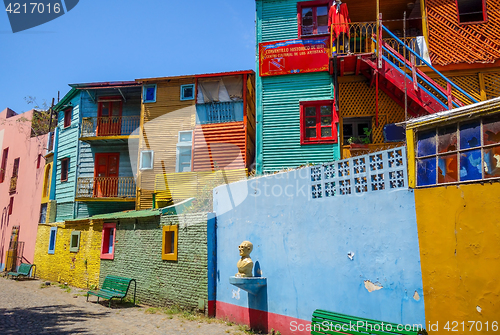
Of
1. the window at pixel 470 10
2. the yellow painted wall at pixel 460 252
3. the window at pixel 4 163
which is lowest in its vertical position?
the yellow painted wall at pixel 460 252

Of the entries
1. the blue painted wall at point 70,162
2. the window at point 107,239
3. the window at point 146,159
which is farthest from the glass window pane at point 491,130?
the blue painted wall at point 70,162

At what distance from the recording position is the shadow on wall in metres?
8.84

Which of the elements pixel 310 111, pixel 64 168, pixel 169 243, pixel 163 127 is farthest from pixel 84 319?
pixel 64 168

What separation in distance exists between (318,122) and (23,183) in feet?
65.6

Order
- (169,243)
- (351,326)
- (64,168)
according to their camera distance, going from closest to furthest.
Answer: (351,326) → (169,243) → (64,168)

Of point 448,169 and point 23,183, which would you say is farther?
point 23,183

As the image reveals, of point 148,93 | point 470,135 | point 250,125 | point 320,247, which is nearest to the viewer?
point 470,135

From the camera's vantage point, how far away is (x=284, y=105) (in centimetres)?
1274

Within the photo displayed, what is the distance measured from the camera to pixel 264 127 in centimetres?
1275

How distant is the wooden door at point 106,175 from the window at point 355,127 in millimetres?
11288

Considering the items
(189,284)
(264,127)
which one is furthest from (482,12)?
(189,284)

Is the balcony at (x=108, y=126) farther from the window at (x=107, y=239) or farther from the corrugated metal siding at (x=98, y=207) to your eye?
the window at (x=107, y=239)

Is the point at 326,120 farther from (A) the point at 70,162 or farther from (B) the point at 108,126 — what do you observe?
(A) the point at 70,162

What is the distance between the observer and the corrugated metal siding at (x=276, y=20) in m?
13.0
